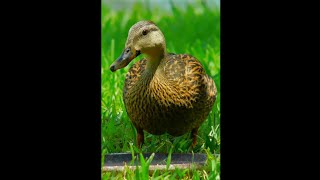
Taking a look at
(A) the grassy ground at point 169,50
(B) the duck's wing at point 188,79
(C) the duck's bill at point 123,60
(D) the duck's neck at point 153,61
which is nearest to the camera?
(C) the duck's bill at point 123,60

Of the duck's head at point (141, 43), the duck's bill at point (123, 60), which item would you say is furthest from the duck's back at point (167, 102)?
the duck's bill at point (123, 60)

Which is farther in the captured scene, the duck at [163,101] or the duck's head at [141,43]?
the duck at [163,101]

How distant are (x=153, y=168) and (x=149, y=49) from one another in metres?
0.66

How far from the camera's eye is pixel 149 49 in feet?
11.6

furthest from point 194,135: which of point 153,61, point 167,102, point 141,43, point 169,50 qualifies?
point 169,50

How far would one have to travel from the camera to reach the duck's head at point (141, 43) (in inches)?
129

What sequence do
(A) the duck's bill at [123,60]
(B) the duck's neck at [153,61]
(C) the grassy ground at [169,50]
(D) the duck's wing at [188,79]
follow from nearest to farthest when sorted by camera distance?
(A) the duck's bill at [123,60] → (C) the grassy ground at [169,50] → (B) the duck's neck at [153,61] → (D) the duck's wing at [188,79]

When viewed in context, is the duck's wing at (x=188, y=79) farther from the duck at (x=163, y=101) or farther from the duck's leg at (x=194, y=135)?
the duck's leg at (x=194, y=135)

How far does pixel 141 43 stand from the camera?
3.43 m

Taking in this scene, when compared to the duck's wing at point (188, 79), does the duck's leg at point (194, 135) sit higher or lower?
lower

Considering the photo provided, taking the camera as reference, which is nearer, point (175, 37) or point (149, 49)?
point (149, 49)

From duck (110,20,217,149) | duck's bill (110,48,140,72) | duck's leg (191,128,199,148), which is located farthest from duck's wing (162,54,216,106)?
duck's bill (110,48,140,72)
